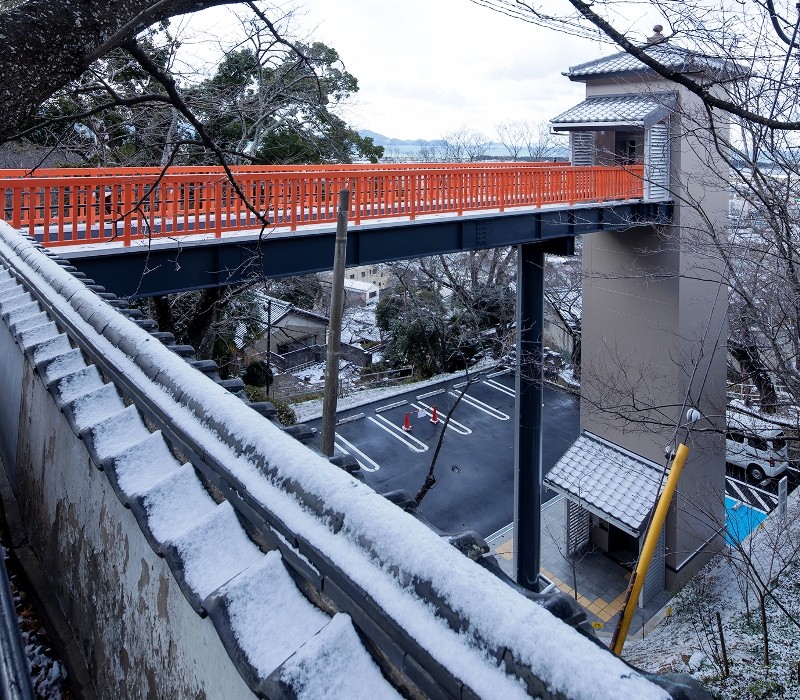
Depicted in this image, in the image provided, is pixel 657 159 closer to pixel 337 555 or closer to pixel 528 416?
pixel 528 416

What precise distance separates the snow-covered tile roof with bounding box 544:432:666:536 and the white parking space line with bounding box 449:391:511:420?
21.9ft

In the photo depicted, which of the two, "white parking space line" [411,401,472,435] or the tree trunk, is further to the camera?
"white parking space line" [411,401,472,435]

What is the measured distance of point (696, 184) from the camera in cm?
1096

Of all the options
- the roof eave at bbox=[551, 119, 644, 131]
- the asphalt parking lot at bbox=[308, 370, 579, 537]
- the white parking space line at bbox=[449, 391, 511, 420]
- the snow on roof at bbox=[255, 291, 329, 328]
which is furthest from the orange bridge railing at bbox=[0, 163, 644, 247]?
the snow on roof at bbox=[255, 291, 329, 328]

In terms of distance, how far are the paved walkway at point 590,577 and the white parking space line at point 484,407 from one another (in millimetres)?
6179

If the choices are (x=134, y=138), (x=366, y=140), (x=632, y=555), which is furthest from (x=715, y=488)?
(x=366, y=140)

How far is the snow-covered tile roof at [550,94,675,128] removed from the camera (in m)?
10.4

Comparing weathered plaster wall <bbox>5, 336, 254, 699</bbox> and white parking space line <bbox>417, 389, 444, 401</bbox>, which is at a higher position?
weathered plaster wall <bbox>5, 336, 254, 699</bbox>

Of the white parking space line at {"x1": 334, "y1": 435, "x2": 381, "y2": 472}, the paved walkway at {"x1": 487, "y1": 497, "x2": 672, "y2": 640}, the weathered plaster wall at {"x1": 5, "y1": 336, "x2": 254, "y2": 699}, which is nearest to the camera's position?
the weathered plaster wall at {"x1": 5, "y1": 336, "x2": 254, "y2": 699}

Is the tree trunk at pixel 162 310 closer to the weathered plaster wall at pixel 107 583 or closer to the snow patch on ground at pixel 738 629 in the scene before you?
the weathered plaster wall at pixel 107 583

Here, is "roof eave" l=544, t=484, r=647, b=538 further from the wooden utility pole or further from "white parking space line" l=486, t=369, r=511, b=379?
"white parking space line" l=486, t=369, r=511, b=379

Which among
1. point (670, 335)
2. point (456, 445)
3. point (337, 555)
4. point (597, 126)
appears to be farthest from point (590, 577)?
point (337, 555)

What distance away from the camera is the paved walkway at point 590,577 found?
11.0 metres

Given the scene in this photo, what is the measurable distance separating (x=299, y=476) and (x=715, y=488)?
12401 mm
